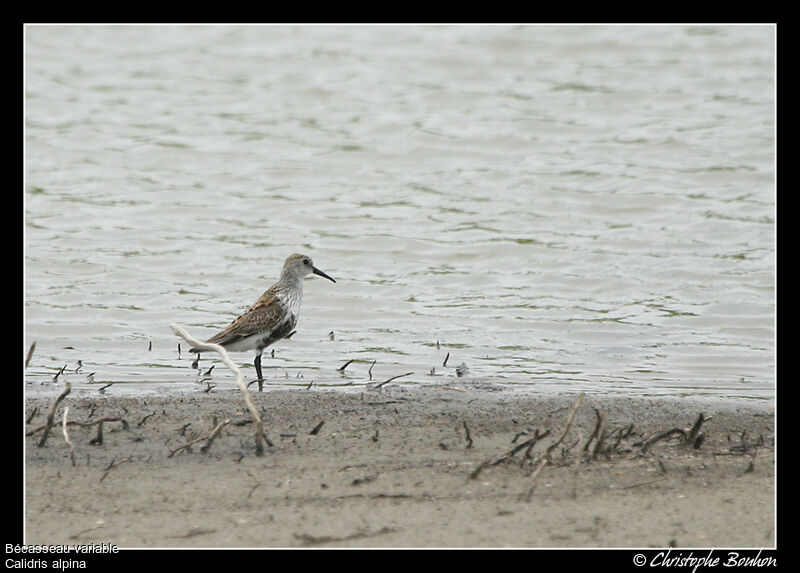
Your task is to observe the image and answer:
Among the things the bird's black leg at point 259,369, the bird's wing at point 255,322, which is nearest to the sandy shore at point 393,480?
the bird's black leg at point 259,369

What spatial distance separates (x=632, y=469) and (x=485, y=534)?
1068mm

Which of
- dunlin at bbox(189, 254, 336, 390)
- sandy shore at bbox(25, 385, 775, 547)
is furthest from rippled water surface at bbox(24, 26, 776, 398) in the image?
sandy shore at bbox(25, 385, 775, 547)

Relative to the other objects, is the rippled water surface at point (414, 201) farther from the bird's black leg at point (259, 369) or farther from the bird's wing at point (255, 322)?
the bird's wing at point (255, 322)

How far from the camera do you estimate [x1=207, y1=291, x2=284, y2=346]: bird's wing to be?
800 centimetres

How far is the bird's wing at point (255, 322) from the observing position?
800cm

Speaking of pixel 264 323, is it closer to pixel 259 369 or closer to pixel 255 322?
pixel 255 322

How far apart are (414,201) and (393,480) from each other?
26.9 feet

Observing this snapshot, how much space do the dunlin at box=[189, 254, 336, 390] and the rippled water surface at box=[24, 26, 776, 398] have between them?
0.27 meters

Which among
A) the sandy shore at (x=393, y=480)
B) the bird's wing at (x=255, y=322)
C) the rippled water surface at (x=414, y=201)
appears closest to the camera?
the sandy shore at (x=393, y=480)

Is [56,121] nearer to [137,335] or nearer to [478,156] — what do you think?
[478,156]

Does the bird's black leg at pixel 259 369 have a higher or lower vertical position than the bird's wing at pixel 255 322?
lower

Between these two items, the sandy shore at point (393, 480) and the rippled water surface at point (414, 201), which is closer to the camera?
the sandy shore at point (393, 480)

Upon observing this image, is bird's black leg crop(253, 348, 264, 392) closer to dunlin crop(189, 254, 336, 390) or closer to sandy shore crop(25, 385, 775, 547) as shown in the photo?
dunlin crop(189, 254, 336, 390)
